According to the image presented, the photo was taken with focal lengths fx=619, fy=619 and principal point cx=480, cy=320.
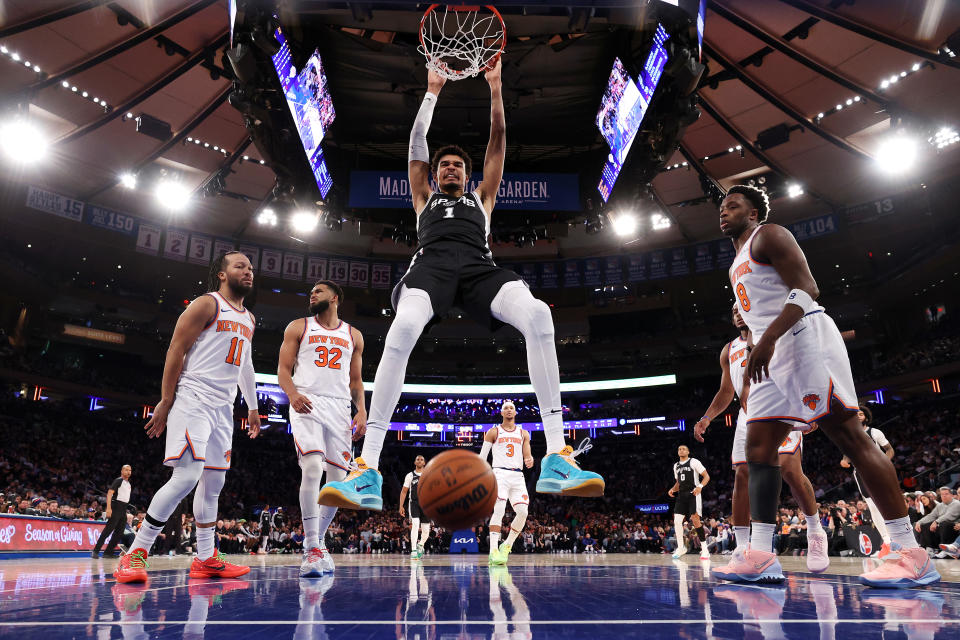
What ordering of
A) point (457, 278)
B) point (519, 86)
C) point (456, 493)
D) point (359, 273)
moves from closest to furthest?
point (456, 493) → point (457, 278) → point (519, 86) → point (359, 273)

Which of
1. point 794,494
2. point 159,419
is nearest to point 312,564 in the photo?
point 159,419

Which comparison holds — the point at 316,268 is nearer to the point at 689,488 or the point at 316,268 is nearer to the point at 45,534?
the point at 45,534

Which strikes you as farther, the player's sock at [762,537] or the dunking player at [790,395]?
the player's sock at [762,537]

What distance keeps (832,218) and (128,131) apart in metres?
24.3

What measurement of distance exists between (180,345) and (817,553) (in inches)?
227

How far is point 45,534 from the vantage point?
39.9 feet

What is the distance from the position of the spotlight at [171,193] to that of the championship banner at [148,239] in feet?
19.1

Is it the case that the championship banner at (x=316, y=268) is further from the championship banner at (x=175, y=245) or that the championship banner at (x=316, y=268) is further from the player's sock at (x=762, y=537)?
the player's sock at (x=762, y=537)

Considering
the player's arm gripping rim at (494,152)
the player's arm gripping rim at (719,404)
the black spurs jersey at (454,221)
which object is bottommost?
the player's arm gripping rim at (719,404)

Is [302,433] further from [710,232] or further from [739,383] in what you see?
[710,232]

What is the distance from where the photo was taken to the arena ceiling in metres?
12.6

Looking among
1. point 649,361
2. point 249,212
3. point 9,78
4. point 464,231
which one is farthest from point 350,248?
point 464,231

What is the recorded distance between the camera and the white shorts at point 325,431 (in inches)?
212

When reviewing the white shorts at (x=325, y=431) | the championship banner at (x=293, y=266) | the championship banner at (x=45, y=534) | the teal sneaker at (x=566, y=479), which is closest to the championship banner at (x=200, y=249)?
the championship banner at (x=293, y=266)
